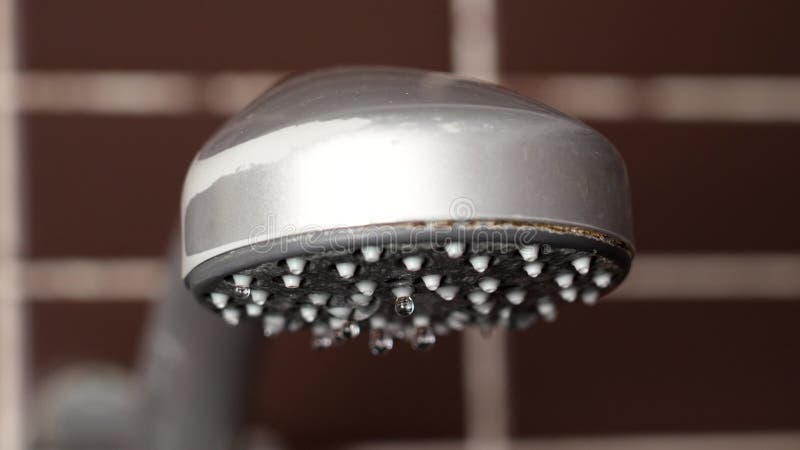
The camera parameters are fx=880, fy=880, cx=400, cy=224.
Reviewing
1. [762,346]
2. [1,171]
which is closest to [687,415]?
[762,346]

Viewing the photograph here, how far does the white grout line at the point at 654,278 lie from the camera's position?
67cm

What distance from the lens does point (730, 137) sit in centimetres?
73

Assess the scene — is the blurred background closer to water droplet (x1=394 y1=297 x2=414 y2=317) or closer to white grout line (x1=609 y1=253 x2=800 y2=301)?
white grout line (x1=609 y1=253 x2=800 y2=301)

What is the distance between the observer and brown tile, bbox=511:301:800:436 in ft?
2.31

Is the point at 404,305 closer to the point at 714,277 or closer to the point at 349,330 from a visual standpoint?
the point at 349,330

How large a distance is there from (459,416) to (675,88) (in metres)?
0.32

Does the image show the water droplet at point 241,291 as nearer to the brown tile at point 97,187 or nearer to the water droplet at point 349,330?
the water droplet at point 349,330

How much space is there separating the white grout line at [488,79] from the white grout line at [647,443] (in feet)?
0.85

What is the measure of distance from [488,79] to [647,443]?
1.05 ft

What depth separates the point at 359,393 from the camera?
0.69 meters

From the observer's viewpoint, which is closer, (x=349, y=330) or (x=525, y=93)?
(x=349, y=330)

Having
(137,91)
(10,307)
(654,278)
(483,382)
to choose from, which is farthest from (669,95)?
(10,307)

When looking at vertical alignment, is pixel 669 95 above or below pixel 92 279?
above

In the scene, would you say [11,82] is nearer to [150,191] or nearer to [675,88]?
[150,191]
